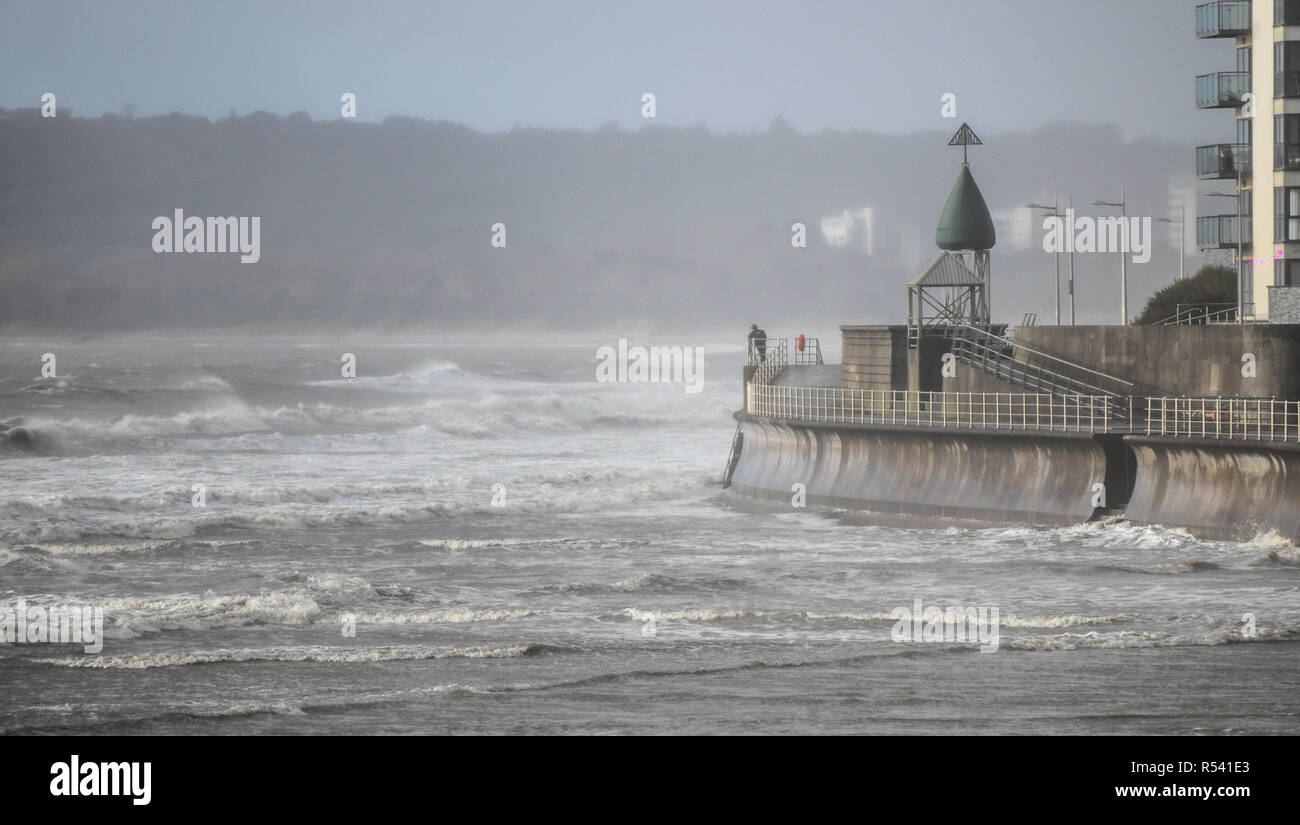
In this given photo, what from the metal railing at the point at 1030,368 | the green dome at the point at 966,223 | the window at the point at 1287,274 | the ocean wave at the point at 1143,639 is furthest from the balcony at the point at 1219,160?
the ocean wave at the point at 1143,639

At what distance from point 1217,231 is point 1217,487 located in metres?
23.0

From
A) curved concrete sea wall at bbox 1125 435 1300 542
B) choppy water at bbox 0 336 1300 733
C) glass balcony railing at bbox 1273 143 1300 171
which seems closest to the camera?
choppy water at bbox 0 336 1300 733

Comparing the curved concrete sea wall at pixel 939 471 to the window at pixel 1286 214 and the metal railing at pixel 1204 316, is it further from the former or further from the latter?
the metal railing at pixel 1204 316

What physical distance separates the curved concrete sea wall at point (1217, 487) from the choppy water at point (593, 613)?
46 centimetres

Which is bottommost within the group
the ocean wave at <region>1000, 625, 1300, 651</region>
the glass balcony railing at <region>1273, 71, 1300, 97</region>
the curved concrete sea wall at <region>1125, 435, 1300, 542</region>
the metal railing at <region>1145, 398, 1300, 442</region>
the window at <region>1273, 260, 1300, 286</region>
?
the ocean wave at <region>1000, 625, 1300, 651</region>

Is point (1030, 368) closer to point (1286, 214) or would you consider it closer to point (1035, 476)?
point (1035, 476)

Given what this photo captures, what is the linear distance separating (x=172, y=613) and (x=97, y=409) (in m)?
64.9

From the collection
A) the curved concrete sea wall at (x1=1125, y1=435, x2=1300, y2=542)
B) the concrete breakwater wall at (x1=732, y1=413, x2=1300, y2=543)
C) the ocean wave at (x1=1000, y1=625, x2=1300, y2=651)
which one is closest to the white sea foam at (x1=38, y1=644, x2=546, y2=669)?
the ocean wave at (x1=1000, y1=625, x2=1300, y2=651)

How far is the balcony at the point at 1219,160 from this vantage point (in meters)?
44.1

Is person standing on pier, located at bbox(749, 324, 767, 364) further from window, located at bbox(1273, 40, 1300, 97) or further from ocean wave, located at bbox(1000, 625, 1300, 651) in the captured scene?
ocean wave, located at bbox(1000, 625, 1300, 651)

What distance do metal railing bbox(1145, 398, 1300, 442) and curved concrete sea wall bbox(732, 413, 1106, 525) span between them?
1441 mm

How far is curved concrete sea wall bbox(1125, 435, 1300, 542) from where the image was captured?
24422 mm
